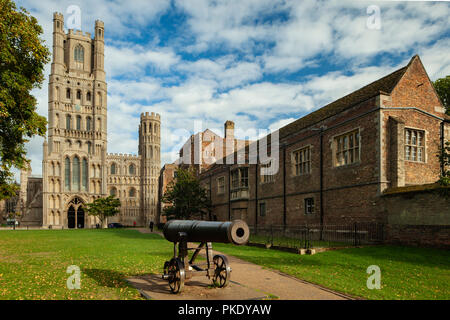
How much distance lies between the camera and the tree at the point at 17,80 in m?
13.4

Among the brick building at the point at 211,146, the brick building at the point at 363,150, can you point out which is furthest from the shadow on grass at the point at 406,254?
the brick building at the point at 211,146

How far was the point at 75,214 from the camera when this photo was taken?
68500mm

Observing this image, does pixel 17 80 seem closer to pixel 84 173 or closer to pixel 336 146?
pixel 336 146

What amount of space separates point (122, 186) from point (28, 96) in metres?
73.7

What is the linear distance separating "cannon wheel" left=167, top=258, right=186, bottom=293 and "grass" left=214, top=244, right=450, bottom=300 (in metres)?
3.82

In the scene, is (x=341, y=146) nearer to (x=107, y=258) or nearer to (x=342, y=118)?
(x=342, y=118)

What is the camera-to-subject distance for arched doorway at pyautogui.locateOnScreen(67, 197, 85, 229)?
67938 millimetres

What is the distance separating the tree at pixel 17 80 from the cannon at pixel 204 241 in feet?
32.1

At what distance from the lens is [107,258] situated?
1348 cm

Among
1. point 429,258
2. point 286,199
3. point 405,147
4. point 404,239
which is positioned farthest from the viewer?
point 286,199

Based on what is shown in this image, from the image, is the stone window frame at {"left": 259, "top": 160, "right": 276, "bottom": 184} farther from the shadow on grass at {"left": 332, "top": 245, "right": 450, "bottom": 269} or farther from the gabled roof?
the shadow on grass at {"left": 332, "top": 245, "right": 450, "bottom": 269}

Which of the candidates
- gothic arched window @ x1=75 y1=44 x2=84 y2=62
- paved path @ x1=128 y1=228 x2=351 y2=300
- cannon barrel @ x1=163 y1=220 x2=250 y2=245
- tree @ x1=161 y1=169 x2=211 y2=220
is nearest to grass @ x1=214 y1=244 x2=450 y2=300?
paved path @ x1=128 y1=228 x2=351 y2=300
